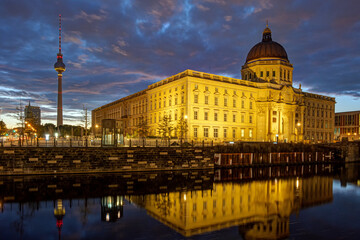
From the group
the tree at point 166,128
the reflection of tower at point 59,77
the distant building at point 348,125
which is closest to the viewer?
the tree at point 166,128

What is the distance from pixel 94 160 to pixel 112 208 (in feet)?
50.0

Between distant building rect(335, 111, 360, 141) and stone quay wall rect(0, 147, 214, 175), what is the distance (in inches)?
4339

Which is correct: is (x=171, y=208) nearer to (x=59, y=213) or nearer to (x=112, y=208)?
(x=112, y=208)

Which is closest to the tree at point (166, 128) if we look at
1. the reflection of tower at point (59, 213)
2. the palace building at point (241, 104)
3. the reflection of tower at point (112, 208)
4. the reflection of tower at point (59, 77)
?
the palace building at point (241, 104)

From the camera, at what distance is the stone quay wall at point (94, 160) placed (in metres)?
31.2

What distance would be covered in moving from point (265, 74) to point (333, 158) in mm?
32145

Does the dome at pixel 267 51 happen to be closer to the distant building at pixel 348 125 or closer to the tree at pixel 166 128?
the tree at pixel 166 128

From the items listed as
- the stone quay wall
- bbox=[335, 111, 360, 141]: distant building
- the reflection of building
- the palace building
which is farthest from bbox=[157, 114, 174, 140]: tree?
bbox=[335, 111, 360, 141]: distant building

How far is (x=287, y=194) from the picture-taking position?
26.3 metres

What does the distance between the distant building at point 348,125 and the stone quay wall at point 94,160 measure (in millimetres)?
110210

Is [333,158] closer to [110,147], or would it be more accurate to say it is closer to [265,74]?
[265,74]

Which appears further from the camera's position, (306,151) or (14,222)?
(306,151)

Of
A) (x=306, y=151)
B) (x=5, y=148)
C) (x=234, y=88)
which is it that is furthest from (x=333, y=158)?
(x=5, y=148)

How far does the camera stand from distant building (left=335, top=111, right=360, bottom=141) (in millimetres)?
126500
